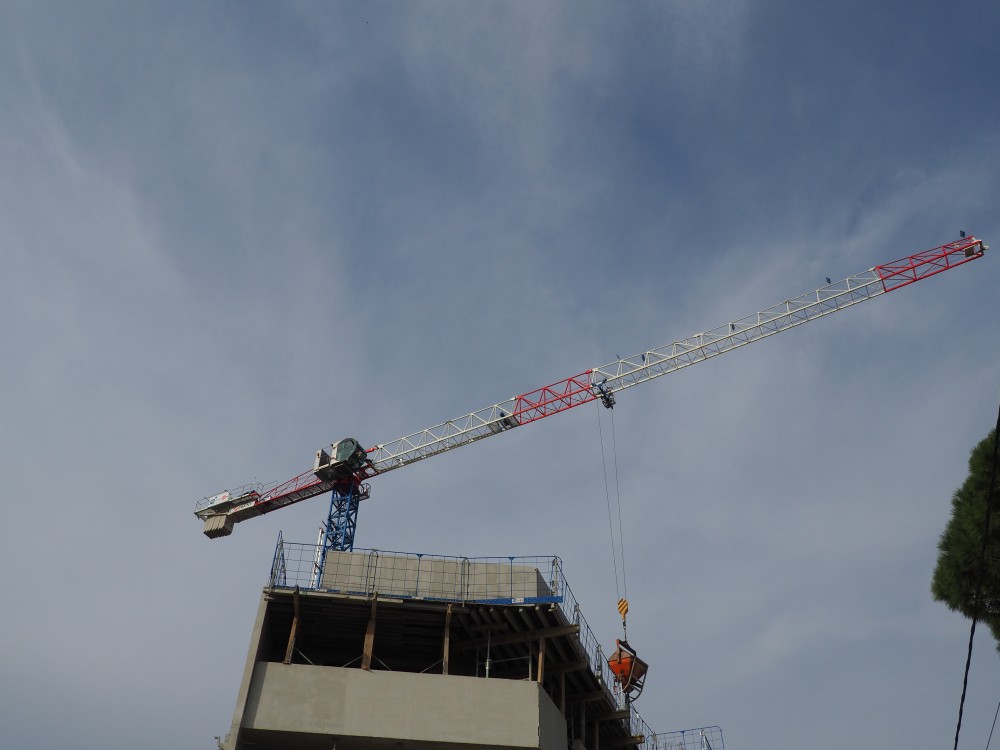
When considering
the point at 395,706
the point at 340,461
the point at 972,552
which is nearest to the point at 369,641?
the point at 395,706

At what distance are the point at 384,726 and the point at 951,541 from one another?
18496 millimetres

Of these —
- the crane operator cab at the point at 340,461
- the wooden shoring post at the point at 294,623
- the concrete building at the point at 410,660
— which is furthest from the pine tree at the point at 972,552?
the crane operator cab at the point at 340,461

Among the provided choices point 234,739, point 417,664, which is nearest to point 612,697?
point 417,664

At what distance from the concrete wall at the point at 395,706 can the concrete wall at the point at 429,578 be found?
10.7ft

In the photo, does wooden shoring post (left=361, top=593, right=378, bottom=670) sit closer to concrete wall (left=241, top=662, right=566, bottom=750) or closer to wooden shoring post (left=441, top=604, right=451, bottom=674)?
concrete wall (left=241, top=662, right=566, bottom=750)

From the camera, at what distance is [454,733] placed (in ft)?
98.9

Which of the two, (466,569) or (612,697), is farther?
(612,697)

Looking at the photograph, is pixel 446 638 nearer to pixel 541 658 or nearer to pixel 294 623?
pixel 541 658

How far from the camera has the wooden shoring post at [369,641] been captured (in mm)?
31438

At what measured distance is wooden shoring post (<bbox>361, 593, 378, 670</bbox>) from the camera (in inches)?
1238

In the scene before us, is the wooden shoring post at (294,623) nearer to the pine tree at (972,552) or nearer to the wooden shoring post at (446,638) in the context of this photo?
the wooden shoring post at (446,638)

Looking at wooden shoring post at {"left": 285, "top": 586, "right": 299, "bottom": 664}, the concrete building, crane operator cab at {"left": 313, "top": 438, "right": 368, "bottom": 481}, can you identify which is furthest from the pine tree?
crane operator cab at {"left": 313, "top": 438, "right": 368, "bottom": 481}

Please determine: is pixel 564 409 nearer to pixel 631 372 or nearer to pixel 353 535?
pixel 631 372

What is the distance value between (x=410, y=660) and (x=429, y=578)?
356 cm
